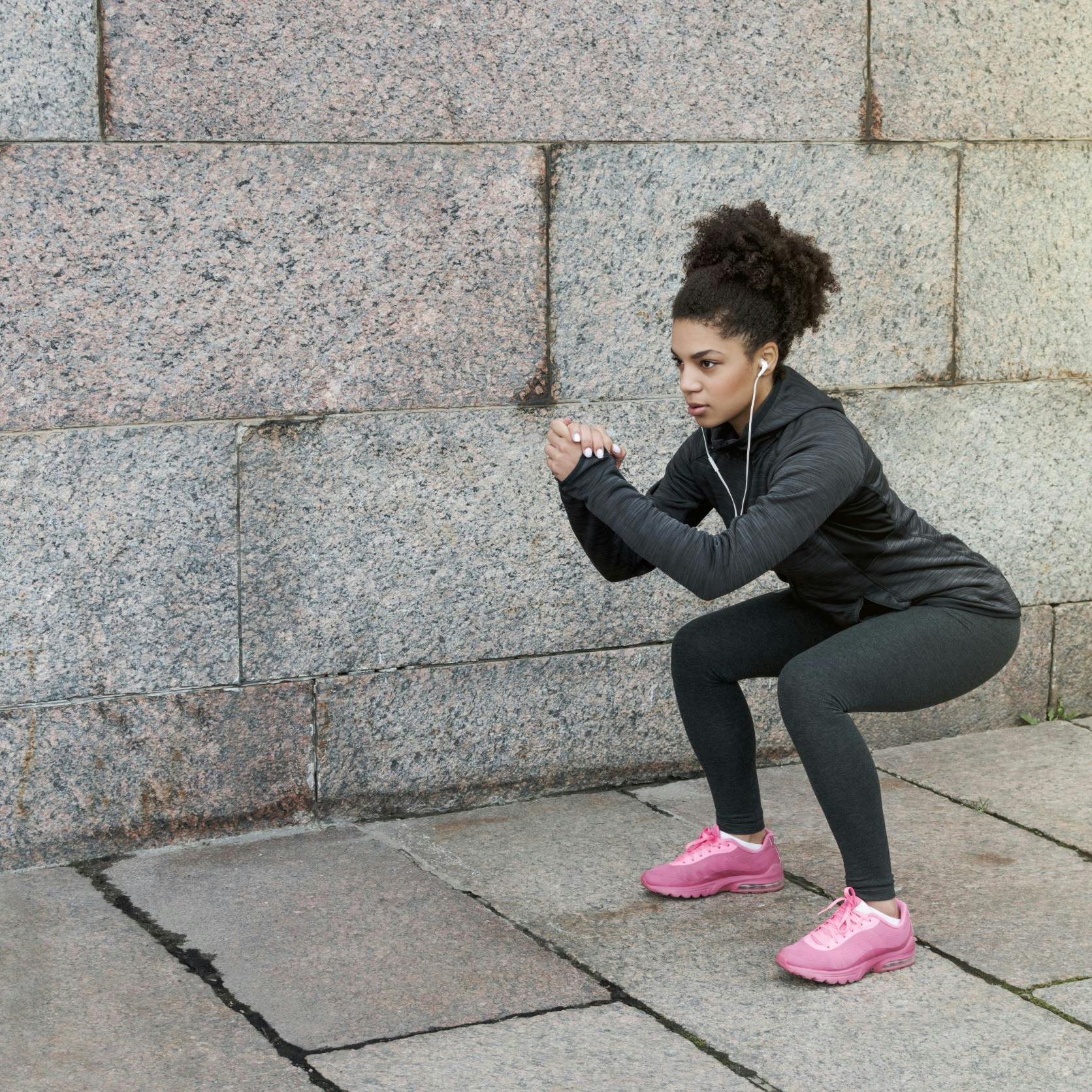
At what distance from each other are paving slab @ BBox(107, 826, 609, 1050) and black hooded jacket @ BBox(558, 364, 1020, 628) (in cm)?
83

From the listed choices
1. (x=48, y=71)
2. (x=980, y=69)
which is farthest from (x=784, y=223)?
(x=48, y=71)

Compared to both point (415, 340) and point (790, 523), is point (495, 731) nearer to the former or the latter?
point (415, 340)

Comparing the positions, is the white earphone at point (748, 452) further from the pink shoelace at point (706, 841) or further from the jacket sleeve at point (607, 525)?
the pink shoelace at point (706, 841)

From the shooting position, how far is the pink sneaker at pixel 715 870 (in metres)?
3.62

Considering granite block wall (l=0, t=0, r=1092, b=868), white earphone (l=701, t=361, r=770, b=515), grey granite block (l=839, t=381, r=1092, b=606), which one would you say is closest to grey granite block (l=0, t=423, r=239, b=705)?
granite block wall (l=0, t=0, r=1092, b=868)

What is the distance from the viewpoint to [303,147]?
3.85 metres

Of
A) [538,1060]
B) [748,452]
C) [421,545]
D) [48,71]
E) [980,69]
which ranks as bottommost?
[538,1060]

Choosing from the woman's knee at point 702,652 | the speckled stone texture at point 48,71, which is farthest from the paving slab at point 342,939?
the speckled stone texture at point 48,71

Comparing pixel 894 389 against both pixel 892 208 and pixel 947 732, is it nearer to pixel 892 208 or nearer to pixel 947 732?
pixel 892 208

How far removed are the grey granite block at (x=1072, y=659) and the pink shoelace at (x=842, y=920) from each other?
6.45 feet

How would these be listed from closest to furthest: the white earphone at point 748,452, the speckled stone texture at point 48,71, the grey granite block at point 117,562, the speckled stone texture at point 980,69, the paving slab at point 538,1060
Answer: the paving slab at point 538,1060
the white earphone at point 748,452
the speckled stone texture at point 48,71
the grey granite block at point 117,562
the speckled stone texture at point 980,69

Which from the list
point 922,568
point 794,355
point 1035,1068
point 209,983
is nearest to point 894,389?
point 794,355

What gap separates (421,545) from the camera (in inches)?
162

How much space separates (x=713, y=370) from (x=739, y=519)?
320 mm
